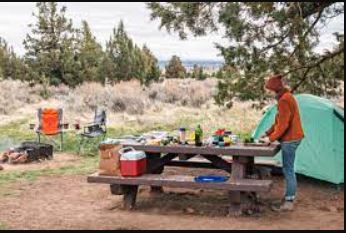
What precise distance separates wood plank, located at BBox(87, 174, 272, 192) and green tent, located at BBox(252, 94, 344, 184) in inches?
70.2

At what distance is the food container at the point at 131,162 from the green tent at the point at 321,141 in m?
2.63

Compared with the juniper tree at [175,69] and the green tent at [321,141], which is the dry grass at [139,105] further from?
the juniper tree at [175,69]

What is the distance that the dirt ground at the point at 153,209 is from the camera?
6289mm

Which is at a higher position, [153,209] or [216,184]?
[216,184]

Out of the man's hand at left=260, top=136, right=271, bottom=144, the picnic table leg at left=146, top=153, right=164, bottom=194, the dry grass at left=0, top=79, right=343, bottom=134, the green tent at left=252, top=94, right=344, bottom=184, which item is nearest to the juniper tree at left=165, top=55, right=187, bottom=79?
the dry grass at left=0, top=79, right=343, bottom=134

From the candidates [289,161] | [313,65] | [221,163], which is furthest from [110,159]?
[313,65]

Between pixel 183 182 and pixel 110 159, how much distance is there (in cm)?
92

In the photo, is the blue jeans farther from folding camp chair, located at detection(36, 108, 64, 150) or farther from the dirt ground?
folding camp chair, located at detection(36, 108, 64, 150)

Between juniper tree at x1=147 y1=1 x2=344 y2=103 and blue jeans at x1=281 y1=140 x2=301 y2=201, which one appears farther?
juniper tree at x1=147 y1=1 x2=344 y2=103

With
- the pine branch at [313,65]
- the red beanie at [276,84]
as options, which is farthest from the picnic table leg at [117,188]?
the pine branch at [313,65]

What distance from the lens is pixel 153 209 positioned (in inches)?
278

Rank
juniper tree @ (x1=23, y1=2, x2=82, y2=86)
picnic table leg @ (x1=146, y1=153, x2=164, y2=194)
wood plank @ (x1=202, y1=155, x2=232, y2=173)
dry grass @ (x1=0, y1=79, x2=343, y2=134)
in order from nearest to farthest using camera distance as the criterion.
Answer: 1. wood plank @ (x1=202, y1=155, x2=232, y2=173)
2. picnic table leg @ (x1=146, y1=153, x2=164, y2=194)
3. dry grass @ (x1=0, y1=79, x2=343, y2=134)
4. juniper tree @ (x1=23, y1=2, x2=82, y2=86)

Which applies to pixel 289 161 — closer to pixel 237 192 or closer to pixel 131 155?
pixel 237 192

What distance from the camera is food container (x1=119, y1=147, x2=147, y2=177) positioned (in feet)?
22.3
